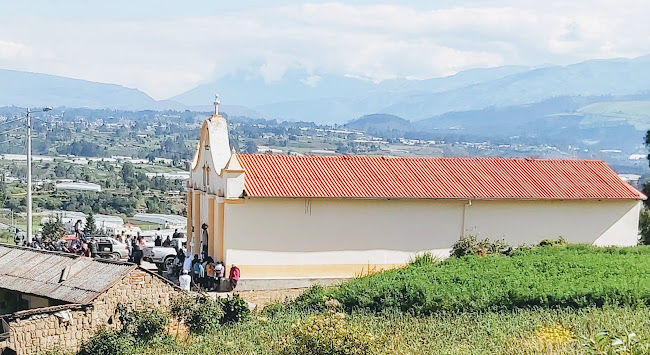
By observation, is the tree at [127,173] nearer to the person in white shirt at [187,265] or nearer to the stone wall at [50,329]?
the person in white shirt at [187,265]

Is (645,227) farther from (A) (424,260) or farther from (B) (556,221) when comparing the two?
(A) (424,260)

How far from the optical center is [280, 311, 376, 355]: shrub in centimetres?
1548

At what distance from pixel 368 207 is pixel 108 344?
11.6m

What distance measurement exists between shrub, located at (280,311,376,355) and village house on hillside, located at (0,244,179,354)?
6245 mm

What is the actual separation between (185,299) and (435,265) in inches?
336

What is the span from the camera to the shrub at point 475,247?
1117 inches

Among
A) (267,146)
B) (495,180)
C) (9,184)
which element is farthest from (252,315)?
(267,146)

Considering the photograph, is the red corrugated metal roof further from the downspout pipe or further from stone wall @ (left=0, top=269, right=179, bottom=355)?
stone wall @ (left=0, top=269, right=179, bottom=355)

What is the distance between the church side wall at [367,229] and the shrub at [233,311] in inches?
177

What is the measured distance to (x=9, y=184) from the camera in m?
91.1

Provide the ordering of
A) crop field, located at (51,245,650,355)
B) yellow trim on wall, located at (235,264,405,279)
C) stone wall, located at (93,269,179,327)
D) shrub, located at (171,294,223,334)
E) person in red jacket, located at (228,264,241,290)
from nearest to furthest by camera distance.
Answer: crop field, located at (51,245,650,355), stone wall, located at (93,269,179,327), shrub, located at (171,294,223,334), person in red jacket, located at (228,264,241,290), yellow trim on wall, located at (235,264,405,279)

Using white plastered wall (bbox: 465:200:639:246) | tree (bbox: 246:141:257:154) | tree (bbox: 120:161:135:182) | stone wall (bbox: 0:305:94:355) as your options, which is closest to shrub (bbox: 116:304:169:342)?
stone wall (bbox: 0:305:94:355)

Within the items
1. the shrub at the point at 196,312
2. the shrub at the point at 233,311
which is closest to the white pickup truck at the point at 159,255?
the shrub at the point at 233,311

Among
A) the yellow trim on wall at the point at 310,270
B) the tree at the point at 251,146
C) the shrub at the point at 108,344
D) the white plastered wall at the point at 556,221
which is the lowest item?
the shrub at the point at 108,344
